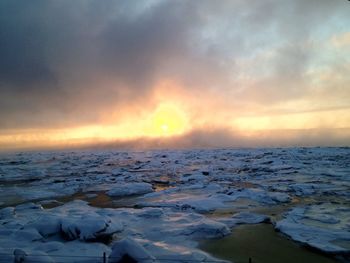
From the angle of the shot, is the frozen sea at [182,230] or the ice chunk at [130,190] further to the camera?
the ice chunk at [130,190]

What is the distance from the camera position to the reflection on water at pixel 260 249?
6.75 metres

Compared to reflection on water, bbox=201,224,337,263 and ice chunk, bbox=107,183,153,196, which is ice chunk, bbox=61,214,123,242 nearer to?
reflection on water, bbox=201,224,337,263

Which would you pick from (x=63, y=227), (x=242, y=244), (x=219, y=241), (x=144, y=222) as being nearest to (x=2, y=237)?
(x=63, y=227)

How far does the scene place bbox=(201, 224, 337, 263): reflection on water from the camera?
22.1 ft

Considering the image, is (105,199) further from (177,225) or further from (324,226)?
(324,226)

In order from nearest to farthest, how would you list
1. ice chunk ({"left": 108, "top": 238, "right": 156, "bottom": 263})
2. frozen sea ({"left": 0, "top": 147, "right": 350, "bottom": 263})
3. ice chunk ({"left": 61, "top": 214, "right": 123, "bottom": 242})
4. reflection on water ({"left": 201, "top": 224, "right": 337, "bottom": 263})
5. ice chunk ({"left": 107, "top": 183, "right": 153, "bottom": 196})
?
1. ice chunk ({"left": 108, "top": 238, "right": 156, "bottom": 263})
2. frozen sea ({"left": 0, "top": 147, "right": 350, "bottom": 263})
3. reflection on water ({"left": 201, "top": 224, "right": 337, "bottom": 263})
4. ice chunk ({"left": 61, "top": 214, "right": 123, "bottom": 242})
5. ice chunk ({"left": 107, "top": 183, "right": 153, "bottom": 196})

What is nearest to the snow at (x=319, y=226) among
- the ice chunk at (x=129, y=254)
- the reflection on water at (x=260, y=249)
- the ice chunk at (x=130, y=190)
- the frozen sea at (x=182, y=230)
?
the frozen sea at (x=182, y=230)

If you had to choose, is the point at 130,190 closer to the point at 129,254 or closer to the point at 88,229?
the point at 88,229

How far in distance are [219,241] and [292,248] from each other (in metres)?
2.17

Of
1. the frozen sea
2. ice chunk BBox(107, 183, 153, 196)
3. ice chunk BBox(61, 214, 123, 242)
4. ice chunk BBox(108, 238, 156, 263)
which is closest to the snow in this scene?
the frozen sea

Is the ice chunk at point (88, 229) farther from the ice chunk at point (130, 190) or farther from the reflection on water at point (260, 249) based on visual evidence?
the ice chunk at point (130, 190)

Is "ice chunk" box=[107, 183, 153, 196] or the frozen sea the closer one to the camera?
the frozen sea

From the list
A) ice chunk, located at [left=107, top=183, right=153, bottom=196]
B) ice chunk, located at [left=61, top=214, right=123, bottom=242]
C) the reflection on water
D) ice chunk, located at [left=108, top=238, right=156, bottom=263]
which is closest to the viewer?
ice chunk, located at [left=108, top=238, right=156, bottom=263]

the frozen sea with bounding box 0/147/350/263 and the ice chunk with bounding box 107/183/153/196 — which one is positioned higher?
the frozen sea with bounding box 0/147/350/263
